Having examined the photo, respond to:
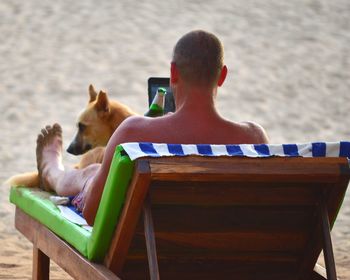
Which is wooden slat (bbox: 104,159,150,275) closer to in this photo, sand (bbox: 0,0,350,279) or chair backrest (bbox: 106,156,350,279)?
chair backrest (bbox: 106,156,350,279)

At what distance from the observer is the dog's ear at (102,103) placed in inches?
234

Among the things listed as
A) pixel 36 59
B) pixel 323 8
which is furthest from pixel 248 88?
pixel 323 8

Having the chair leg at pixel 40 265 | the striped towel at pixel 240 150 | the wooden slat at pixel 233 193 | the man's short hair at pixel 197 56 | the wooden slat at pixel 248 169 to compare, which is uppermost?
the man's short hair at pixel 197 56

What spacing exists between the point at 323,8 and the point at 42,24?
5.13 meters

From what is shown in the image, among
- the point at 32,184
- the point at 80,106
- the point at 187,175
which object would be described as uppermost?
the point at 187,175

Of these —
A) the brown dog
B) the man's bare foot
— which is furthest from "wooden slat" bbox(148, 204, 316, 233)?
the brown dog

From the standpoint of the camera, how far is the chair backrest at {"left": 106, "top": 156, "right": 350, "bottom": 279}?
3559 millimetres

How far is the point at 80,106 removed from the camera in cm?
1352

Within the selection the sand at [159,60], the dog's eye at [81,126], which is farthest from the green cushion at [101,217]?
the sand at [159,60]

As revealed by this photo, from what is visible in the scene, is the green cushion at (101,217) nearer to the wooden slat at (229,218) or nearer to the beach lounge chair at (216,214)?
the beach lounge chair at (216,214)

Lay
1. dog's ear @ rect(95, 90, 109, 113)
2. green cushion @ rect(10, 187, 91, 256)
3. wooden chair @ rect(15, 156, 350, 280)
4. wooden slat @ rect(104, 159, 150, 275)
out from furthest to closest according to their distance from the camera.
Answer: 1. dog's ear @ rect(95, 90, 109, 113)
2. green cushion @ rect(10, 187, 91, 256)
3. wooden chair @ rect(15, 156, 350, 280)
4. wooden slat @ rect(104, 159, 150, 275)

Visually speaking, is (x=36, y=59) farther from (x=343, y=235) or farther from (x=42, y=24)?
(x=343, y=235)

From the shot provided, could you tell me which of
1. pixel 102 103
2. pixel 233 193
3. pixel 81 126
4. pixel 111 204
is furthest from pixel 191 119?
pixel 81 126

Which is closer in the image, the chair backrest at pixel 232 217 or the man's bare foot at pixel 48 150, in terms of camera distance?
the chair backrest at pixel 232 217
